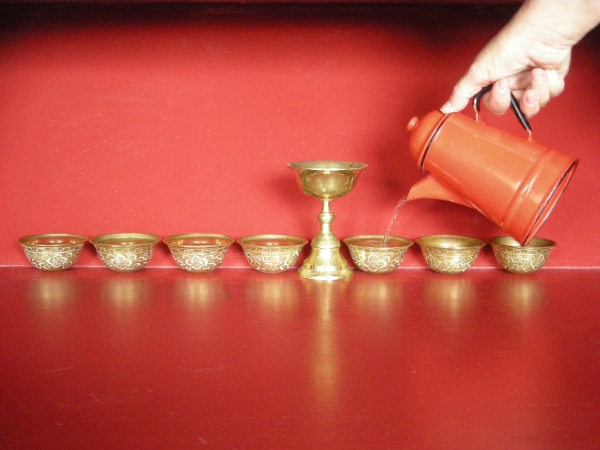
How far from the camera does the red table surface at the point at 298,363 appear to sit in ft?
1.90

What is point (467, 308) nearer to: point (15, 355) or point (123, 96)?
point (15, 355)

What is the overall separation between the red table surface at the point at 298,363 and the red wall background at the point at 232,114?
0.18 meters

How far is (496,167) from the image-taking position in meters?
0.90

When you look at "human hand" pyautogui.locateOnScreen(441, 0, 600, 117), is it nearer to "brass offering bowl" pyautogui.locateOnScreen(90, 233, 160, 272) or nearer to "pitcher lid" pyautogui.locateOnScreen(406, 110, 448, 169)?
"pitcher lid" pyautogui.locateOnScreen(406, 110, 448, 169)

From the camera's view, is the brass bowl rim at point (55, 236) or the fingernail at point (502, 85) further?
the brass bowl rim at point (55, 236)

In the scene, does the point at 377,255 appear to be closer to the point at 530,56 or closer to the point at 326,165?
the point at 326,165

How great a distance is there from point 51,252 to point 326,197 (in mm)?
558

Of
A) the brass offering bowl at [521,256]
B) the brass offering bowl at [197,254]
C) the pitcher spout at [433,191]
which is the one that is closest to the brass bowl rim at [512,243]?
the brass offering bowl at [521,256]

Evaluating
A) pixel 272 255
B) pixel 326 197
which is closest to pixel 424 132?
pixel 326 197

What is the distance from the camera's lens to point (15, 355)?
2.54ft

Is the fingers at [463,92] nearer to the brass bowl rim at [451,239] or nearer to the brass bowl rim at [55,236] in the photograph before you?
the brass bowl rim at [451,239]

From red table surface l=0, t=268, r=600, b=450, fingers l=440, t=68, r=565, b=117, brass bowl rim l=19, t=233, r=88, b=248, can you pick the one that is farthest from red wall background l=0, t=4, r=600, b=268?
fingers l=440, t=68, r=565, b=117

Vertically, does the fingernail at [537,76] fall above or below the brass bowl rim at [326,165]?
above

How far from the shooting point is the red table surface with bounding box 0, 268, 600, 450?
22.7 inches
